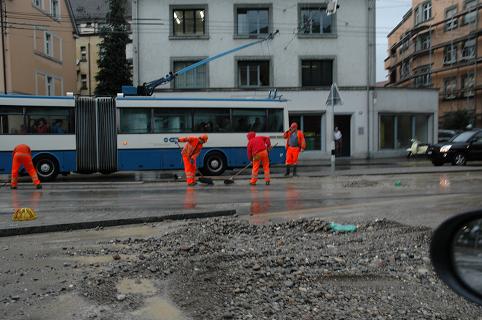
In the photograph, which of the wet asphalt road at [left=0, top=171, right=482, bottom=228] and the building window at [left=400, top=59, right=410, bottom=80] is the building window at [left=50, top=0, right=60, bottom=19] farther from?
the building window at [left=400, top=59, right=410, bottom=80]

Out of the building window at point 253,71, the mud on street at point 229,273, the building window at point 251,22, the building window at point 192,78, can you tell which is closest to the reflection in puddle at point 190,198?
the mud on street at point 229,273

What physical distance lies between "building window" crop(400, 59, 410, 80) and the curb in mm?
53687

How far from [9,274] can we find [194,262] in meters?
2.00

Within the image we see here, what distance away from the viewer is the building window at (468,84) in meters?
46.2

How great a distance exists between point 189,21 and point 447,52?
99.1 ft

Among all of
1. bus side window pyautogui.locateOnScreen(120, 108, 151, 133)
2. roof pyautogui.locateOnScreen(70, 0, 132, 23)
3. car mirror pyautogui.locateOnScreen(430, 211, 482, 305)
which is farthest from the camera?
roof pyautogui.locateOnScreen(70, 0, 132, 23)

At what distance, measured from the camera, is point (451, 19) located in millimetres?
48688

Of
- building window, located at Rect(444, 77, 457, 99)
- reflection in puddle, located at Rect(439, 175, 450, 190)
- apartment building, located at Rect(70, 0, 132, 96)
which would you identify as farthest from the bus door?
apartment building, located at Rect(70, 0, 132, 96)

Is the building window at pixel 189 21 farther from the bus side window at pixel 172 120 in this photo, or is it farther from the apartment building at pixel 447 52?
the apartment building at pixel 447 52

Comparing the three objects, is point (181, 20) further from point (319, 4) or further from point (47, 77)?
point (47, 77)

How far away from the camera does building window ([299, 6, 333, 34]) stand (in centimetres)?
3052

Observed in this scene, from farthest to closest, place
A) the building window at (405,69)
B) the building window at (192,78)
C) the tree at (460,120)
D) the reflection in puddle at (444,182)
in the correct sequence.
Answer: the building window at (405,69) → the tree at (460,120) → the building window at (192,78) → the reflection in puddle at (444,182)

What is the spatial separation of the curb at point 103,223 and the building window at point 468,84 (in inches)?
1666

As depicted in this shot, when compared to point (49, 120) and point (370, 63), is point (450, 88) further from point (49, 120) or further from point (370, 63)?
point (49, 120)
